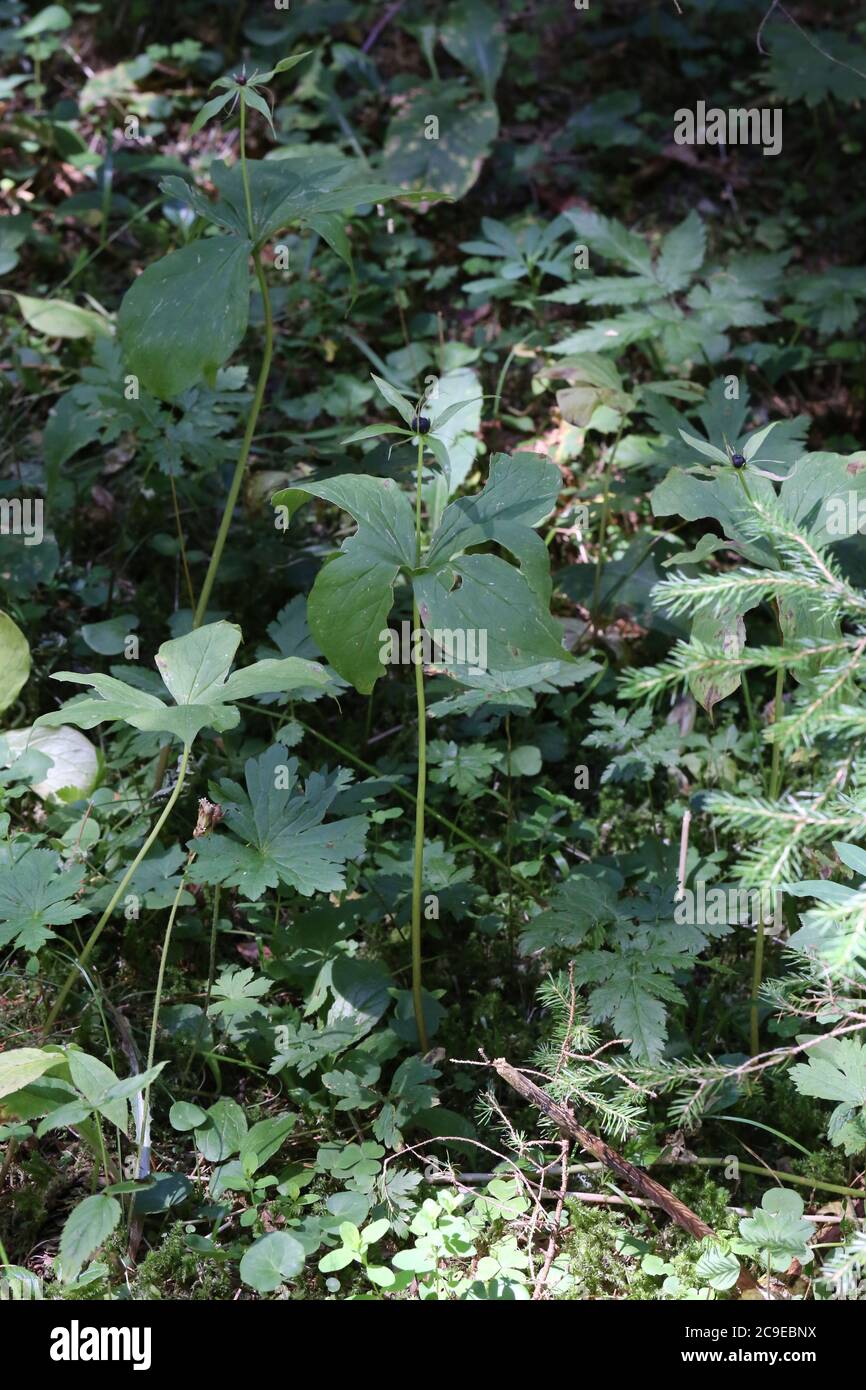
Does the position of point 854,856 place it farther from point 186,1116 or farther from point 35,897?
point 35,897

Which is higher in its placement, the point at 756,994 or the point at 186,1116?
the point at 756,994

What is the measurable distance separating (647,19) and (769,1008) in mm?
4353

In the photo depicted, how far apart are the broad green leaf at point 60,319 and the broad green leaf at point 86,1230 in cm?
281

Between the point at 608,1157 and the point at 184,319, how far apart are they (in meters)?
1.81

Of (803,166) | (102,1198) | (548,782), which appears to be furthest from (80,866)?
(803,166)

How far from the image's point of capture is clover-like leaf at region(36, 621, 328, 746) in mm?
1979

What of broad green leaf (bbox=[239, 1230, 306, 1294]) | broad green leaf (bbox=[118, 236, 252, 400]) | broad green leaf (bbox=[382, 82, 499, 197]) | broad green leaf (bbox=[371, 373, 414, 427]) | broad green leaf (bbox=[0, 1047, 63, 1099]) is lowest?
broad green leaf (bbox=[239, 1230, 306, 1294])

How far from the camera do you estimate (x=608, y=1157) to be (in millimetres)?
2084

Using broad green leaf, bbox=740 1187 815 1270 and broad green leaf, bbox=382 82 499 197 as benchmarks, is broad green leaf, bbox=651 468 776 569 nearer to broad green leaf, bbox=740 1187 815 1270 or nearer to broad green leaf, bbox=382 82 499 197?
broad green leaf, bbox=740 1187 815 1270

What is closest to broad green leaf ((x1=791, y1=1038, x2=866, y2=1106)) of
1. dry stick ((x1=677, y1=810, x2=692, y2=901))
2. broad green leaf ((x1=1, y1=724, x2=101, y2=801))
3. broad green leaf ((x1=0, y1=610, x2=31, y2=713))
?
dry stick ((x1=677, y1=810, x2=692, y2=901))

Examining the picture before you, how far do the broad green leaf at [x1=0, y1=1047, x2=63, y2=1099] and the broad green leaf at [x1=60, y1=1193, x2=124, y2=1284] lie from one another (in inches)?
8.8

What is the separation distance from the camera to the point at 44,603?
3404 millimetres

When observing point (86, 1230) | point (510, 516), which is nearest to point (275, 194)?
point (510, 516)
